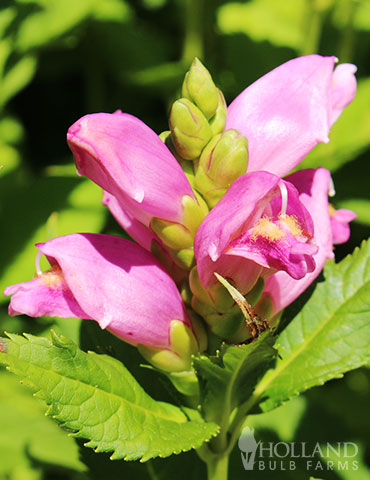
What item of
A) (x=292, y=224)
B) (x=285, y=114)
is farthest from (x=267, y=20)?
(x=292, y=224)

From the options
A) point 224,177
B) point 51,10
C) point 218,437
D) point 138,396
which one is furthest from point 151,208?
point 51,10

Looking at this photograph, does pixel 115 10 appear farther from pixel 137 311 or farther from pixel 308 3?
pixel 137 311

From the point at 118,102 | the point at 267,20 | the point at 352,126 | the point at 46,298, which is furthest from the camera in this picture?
the point at 118,102

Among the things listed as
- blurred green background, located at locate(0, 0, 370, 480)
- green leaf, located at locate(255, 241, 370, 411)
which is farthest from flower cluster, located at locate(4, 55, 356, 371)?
blurred green background, located at locate(0, 0, 370, 480)

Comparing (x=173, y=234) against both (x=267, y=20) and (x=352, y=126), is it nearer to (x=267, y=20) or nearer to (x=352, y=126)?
(x=352, y=126)

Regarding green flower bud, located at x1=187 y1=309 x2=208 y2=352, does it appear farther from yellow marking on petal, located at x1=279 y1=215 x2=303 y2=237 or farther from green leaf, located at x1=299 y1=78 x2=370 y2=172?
green leaf, located at x1=299 y1=78 x2=370 y2=172
